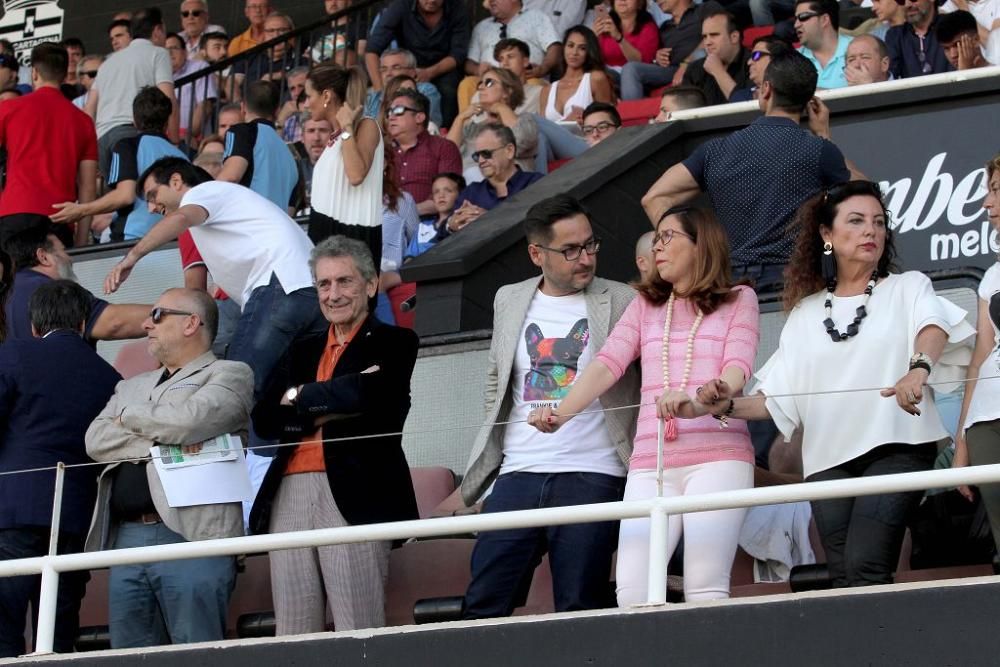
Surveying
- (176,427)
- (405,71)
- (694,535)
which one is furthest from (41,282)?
(405,71)

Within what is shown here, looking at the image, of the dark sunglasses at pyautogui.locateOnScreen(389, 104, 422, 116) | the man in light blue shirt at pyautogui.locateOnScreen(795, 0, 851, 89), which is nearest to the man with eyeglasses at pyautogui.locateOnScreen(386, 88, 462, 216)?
the dark sunglasses at pyautogui.locateOnScreen(389, 104, 422, 116)

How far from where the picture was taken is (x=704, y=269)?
209 inches

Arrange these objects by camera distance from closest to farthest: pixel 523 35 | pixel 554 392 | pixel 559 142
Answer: pixel 554 392 → pixel 559 142 → pixel 523 35

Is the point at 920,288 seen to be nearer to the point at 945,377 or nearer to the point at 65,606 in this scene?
the point at 945,377

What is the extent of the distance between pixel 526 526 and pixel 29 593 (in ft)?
6.25

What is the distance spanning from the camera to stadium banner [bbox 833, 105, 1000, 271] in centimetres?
812

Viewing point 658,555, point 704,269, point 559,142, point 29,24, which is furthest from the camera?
point 29,24

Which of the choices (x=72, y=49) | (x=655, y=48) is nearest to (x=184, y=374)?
(x=655, y=48)

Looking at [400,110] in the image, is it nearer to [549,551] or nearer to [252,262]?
[252,262]

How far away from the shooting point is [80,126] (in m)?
10.6

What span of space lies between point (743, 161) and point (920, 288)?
5.34 ft

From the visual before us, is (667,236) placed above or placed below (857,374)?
above

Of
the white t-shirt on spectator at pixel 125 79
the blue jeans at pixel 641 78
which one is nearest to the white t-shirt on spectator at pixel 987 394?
the blue jeans at pixel 641 78

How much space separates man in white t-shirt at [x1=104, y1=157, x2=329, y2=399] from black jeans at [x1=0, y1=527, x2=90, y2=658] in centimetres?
126
